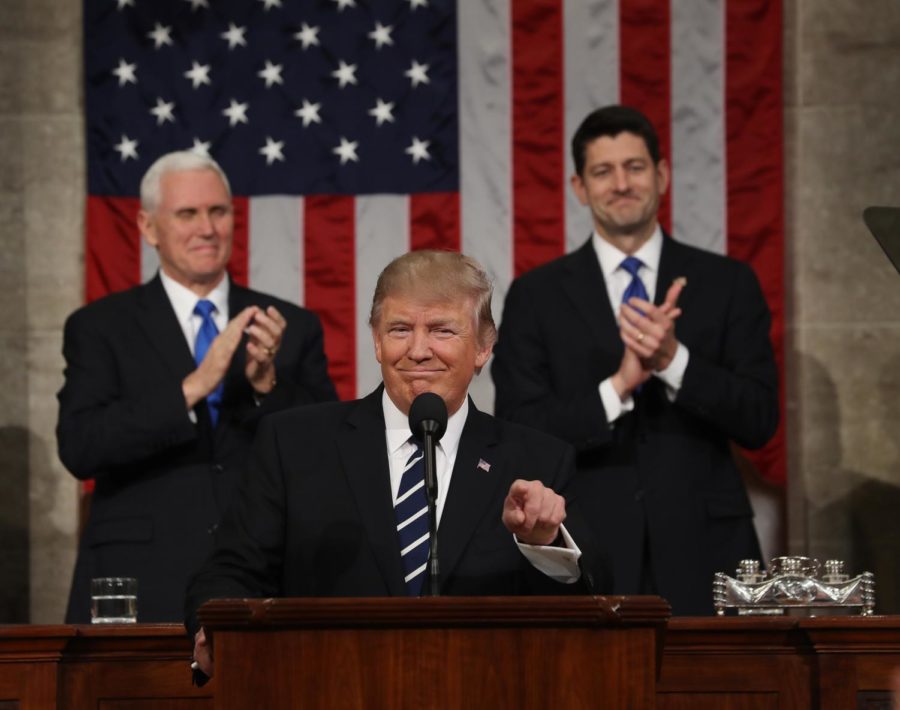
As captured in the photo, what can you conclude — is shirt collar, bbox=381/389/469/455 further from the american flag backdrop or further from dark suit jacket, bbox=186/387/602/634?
the american flag backdrop

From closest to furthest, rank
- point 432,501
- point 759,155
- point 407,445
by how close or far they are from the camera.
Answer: point 432,501, point 407,445, point 759,155

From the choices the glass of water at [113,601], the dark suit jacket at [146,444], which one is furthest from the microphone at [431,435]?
the dark suit jacket at [146,444]

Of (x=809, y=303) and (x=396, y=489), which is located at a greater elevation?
(x=809, y=303)

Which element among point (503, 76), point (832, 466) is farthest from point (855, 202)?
point (503, 76)

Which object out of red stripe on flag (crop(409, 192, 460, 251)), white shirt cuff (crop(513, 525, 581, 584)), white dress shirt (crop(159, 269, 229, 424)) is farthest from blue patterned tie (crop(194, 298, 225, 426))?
white shirt cuff (crop(513, 525, 581, 584))

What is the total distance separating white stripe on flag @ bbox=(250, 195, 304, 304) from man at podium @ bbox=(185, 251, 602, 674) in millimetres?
2915

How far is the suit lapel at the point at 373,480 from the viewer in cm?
312

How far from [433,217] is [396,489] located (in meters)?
3.09

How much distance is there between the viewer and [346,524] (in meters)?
3.18

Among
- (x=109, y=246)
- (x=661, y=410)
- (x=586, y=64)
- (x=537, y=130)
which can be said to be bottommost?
(x=661, y=410)

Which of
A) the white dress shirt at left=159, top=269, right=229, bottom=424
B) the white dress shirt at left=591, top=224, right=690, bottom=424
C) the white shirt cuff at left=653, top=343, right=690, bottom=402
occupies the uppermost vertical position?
the white dress shirt at left=591, top=224, right=690, bottom=424

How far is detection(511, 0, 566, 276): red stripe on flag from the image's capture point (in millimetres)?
6168

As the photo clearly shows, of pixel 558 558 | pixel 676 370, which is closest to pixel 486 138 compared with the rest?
pixel 676 370

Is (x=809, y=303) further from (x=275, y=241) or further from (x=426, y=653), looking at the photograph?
(x=426, y=653)
